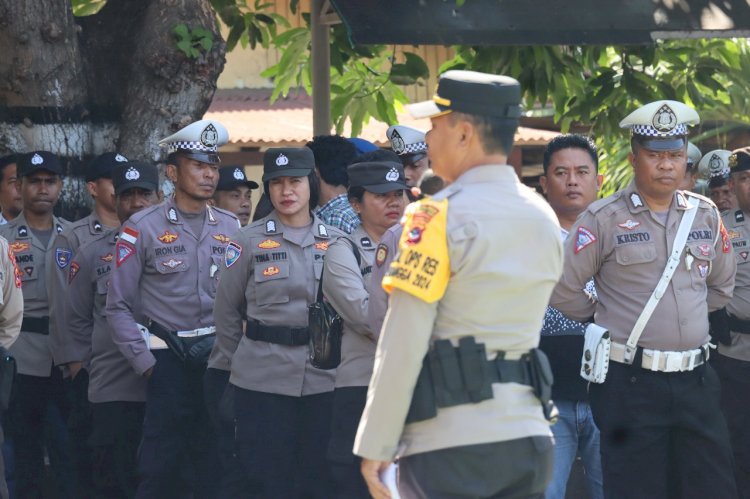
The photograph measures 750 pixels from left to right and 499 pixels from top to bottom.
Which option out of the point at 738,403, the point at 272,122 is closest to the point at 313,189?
the point at 738,403

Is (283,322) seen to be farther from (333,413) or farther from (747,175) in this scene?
(747,175)

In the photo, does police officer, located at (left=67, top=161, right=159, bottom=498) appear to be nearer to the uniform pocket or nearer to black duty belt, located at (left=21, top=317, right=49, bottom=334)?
black duty belt, located at (left=21, top=317, right=49, bottom=334)

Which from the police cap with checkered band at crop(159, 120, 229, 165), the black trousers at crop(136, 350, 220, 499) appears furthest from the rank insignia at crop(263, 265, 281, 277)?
the police cap with checkered band at crop(159, 120, 229, 165)

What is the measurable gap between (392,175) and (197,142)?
152cm

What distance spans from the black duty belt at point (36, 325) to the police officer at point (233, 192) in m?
1.58

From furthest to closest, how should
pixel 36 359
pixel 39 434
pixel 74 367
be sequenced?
pixel 39 434 < pixel 36 359 < pixel 74 367

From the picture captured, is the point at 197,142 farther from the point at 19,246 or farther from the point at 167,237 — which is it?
the point at 19,246

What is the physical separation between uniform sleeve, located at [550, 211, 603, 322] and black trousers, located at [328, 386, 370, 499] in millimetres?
1037

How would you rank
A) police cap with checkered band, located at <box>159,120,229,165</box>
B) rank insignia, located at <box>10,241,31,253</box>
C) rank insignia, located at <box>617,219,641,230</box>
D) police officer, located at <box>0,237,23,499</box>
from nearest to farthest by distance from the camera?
rank insignia, located at <box>617,219,641,230</box>
police officer, located at <box>0,237,23,499</box>
police cap with checkered band, located at <box>159,120,229,165</box>
rank insignia, located at <box>10,241,31,253</box>

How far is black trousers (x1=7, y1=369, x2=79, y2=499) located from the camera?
757 centimetres

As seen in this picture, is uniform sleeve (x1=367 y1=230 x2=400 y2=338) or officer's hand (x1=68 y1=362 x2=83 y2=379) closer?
uniform sleeve (x1=367 y1=230 x2=400 y2=338)

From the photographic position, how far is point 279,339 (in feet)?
20.3

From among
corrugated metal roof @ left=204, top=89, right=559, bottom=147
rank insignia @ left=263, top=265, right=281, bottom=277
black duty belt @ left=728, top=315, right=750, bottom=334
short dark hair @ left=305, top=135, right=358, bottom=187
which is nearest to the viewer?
rank insignia @ left=263, top=265, right=281, bottom=277

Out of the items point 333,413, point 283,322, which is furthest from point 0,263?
point 333,413
